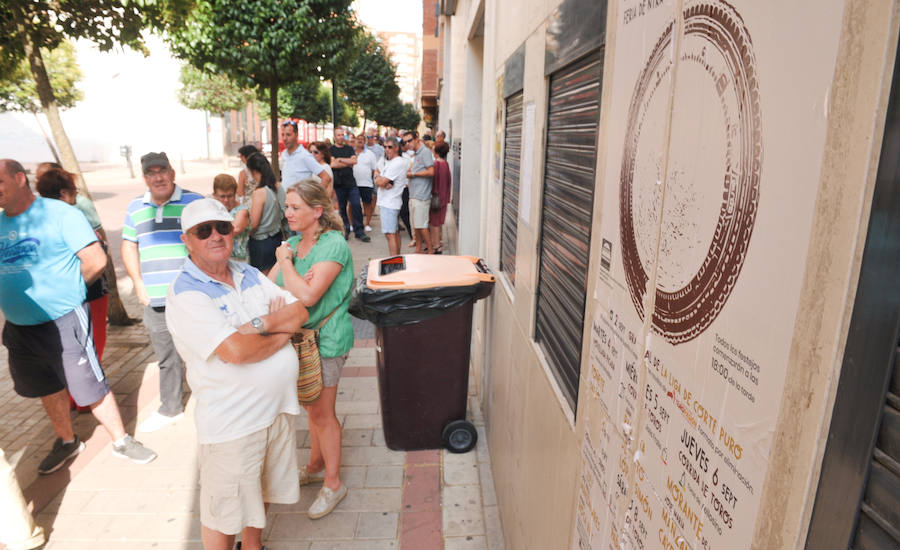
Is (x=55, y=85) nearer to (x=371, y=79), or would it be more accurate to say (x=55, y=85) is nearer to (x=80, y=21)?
(x=371, y=79)

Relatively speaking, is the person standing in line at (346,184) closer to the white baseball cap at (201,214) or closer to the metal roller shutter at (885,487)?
the white baseball cap at (201,214)

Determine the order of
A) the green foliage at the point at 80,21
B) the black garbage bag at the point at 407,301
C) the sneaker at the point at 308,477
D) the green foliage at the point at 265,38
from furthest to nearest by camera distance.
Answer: the green foliage at the point at 265,38, the green foliage at the point at 80,21, the sneaker at the point at 308,477, the black garbage bag at the point at 407,301

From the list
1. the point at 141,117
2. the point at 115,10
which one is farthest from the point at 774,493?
the point at 141,117

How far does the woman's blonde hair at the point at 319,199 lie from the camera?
323 centimetres

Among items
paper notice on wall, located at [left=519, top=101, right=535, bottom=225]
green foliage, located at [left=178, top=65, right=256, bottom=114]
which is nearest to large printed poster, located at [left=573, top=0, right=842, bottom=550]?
paper notice on wall, located at [left=519, top=101, right=535, bottom=225]

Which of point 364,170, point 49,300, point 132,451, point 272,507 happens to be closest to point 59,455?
point 132,451

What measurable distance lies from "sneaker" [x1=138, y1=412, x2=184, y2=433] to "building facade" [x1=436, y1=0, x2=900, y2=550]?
3.72 m

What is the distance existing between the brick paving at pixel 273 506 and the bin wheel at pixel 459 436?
0.07 m

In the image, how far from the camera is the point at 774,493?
0.77m

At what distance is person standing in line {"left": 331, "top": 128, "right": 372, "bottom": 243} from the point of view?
442 inches

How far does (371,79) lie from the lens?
34250mm

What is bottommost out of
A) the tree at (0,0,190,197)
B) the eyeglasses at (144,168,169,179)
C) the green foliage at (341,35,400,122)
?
the eyeglasses at (144,168,169,179)

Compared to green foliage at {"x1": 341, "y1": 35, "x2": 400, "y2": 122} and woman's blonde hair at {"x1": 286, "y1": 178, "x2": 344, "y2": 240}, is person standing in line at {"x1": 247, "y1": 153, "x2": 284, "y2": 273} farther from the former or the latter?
green foliage at {"x1": 341, "y1": 35, "x2": 400, "y2": 122}

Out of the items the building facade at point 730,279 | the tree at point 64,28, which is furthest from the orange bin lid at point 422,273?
the tree at point 64,28
